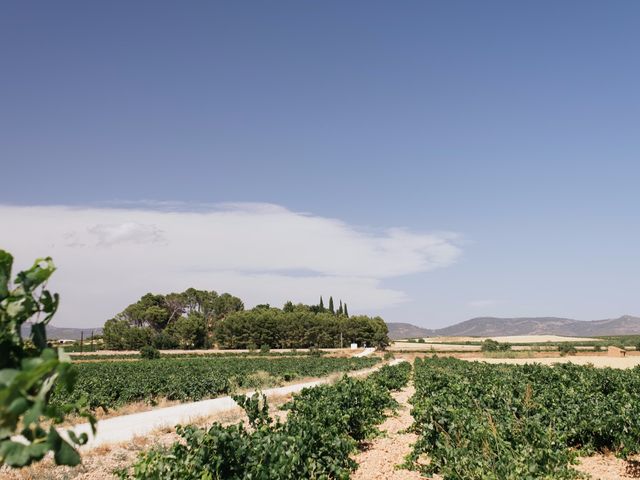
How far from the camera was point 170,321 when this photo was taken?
374ft

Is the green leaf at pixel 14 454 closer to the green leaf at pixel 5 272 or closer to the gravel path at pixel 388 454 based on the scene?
the green leaf at pixel 5 272

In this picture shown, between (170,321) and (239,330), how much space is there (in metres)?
26.4

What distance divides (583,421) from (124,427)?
1414 centimetres

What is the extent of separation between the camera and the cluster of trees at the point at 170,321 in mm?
93562

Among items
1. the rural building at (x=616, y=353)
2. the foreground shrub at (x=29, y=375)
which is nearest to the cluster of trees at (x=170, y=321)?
the rural building at (x=616, y=353)

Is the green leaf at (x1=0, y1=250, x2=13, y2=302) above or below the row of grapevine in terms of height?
above

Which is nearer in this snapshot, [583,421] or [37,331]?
[37,331]

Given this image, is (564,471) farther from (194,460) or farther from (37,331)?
(37,331)

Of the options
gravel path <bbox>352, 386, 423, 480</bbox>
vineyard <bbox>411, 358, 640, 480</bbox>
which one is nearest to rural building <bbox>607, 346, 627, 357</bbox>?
vineyard <bbox>411, 358, 640, 480</bbox>

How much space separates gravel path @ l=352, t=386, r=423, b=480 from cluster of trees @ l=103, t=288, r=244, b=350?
83.8 metres

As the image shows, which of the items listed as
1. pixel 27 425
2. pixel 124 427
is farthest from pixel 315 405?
pixel 27 425

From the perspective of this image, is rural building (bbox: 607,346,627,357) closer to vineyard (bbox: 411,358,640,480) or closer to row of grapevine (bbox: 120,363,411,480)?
vineyard (bbox: 411,358,640,480)

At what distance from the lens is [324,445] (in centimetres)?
897

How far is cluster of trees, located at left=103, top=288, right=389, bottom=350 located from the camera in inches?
3711
